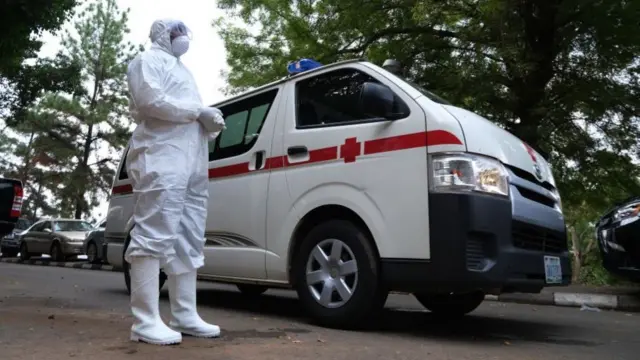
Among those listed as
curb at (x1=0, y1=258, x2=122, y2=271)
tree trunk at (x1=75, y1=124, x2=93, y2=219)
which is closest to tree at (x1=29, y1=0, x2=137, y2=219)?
tree trunk at (x1=75, y1=124, x2=93, y2=219)

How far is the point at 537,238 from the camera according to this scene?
14.5ft

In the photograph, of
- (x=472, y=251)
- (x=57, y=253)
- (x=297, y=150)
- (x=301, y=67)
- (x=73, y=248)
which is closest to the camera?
(x=472, y=251)

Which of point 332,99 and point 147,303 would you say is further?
point 332,99

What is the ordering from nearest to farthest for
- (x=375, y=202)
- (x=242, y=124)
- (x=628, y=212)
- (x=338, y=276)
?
(x=375, y=202)
(x=338, y=276)
(x=242, y=124)
(x=628, y=212)

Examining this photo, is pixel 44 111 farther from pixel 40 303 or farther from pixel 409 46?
pixel 40 303

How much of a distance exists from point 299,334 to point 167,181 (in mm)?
1447

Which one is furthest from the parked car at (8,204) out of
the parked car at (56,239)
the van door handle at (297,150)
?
the parked car at (56,239)

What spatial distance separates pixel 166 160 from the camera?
372cm

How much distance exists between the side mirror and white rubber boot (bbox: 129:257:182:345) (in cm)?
181

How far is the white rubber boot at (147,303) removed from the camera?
3.63 m

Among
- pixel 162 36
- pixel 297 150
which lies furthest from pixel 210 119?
pixel 297 150

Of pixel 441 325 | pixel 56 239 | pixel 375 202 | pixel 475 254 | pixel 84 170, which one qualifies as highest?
pixel 84 170

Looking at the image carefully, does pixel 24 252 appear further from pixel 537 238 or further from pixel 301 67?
pixel 537 238

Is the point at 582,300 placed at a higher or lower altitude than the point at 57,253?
lower
